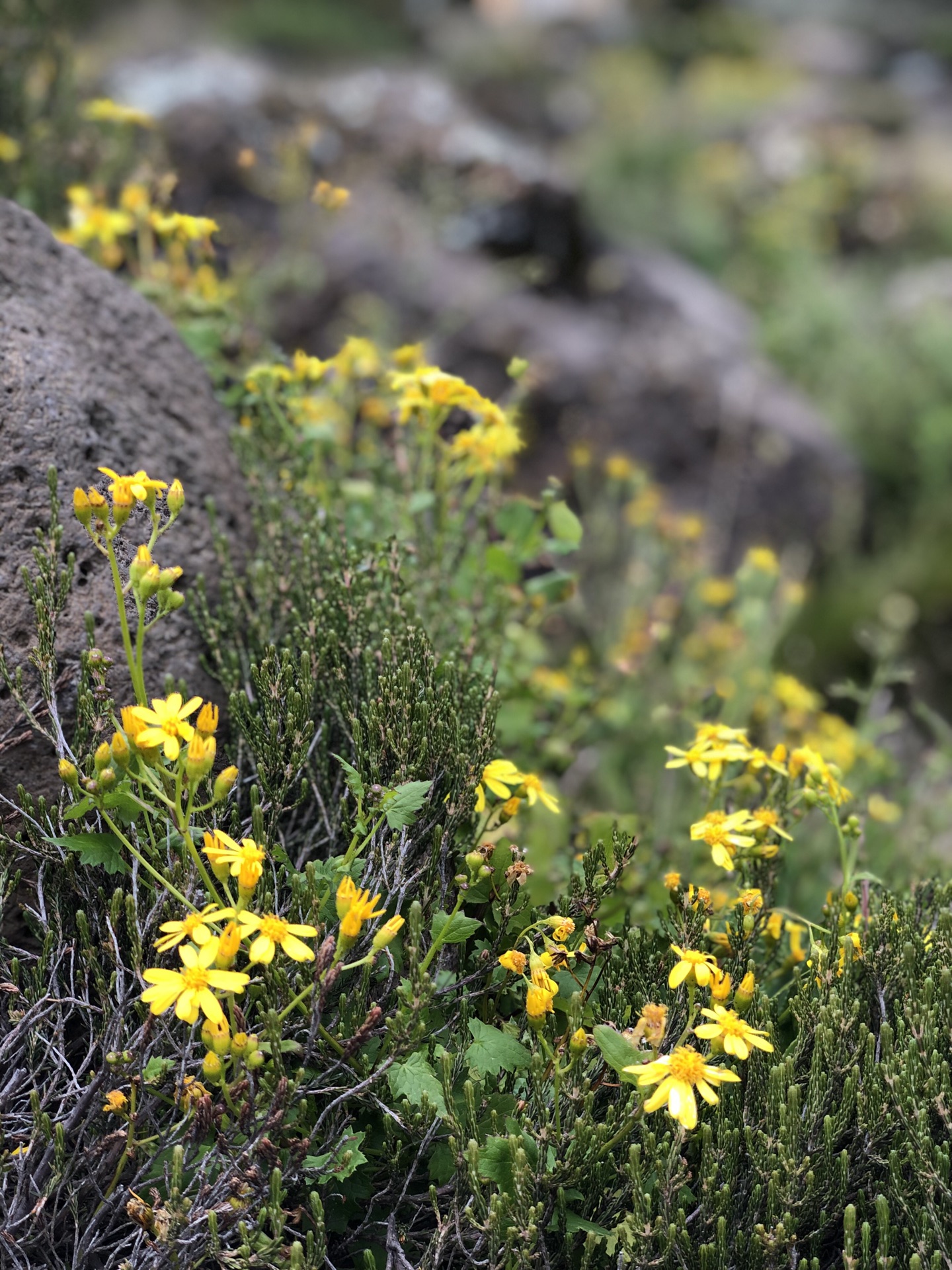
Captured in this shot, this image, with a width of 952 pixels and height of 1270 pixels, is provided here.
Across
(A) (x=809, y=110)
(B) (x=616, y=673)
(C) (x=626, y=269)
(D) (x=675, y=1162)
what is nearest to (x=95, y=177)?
(B) (x=616, y=673)

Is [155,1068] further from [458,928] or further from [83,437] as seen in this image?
[83,437]

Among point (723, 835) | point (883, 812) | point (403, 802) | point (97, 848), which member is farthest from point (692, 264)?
point (97, 848)

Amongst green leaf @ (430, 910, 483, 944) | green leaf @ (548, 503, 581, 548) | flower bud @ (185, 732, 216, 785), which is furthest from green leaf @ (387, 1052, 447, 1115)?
green leaf @ (548, 503, 581, 548)

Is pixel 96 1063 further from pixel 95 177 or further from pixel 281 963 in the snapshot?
pixel 95 177

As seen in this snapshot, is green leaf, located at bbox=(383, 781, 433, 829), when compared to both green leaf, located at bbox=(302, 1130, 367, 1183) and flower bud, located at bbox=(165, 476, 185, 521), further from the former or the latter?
flower bud, located at bbox=(165, 476, 185, 521)

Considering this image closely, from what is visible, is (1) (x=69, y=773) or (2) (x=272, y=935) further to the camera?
(1) (x=69, y=773)

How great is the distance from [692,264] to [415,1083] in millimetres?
8826

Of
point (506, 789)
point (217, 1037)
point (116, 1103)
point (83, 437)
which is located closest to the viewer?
point (217, 1037)

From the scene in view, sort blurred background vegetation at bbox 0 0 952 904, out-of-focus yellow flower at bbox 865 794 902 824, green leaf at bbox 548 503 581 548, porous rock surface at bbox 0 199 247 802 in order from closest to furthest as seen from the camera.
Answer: porous rock surface at bbox 0 199 247 802
green leaf at bbox 548 503 581 548
out-of-focus yellow flower at bbox 865 794 902 824
blurred background vegetation at bbox 0 0 952 904

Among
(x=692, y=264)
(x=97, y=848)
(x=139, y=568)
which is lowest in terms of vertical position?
(x=692, y=264)

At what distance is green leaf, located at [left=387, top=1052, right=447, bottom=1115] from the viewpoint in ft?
4.53

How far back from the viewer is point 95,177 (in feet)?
12.1

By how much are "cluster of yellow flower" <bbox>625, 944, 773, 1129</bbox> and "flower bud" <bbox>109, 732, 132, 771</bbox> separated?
0.74 m

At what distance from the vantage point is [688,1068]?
1.31 m
